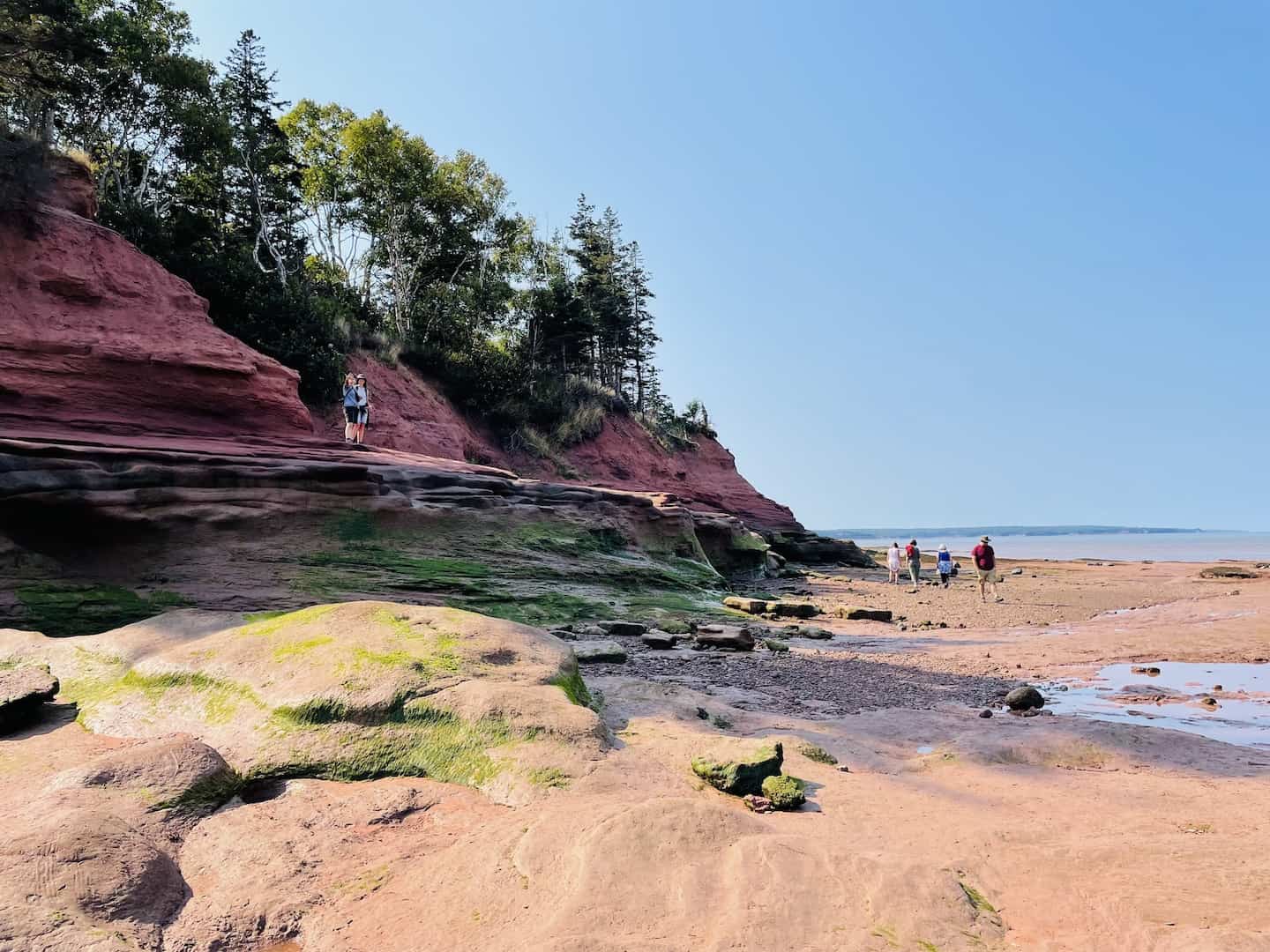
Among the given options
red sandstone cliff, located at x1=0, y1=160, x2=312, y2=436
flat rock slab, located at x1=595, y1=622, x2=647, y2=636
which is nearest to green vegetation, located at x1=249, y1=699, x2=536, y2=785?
flat rock slab, located at x1=595, y1=622, x2=647, y2=636

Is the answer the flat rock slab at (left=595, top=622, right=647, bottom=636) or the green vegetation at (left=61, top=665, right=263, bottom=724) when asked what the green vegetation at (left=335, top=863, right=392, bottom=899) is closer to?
the green vegetation at (left=61, top=665, right=263, bottom=724)

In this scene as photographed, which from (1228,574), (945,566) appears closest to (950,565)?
(945,566)

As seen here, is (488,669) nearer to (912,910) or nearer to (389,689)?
(389,689)

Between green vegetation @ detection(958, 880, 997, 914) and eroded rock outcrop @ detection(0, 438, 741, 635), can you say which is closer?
green vegetation @ detection(958, 880, 997, 914)

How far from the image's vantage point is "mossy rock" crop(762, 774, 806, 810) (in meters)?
4.57

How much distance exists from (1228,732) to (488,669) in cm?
706

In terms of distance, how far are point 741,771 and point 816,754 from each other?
1177mm

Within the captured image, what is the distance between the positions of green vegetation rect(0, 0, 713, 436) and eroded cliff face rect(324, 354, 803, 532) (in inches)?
34.7

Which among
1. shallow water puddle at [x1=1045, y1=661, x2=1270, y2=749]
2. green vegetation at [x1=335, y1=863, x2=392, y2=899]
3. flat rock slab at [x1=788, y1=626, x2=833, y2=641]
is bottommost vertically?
flat rock slab at [x1=788, y1=626, x2=833, y2=641]

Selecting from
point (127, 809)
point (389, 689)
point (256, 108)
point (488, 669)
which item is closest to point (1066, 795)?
point (488, 669)

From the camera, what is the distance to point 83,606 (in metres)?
9.47

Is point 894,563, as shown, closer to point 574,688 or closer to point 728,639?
point 728,639

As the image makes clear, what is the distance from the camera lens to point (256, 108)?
36.1 metres

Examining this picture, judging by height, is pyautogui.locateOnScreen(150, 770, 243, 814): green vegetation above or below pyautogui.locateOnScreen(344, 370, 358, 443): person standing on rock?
below
